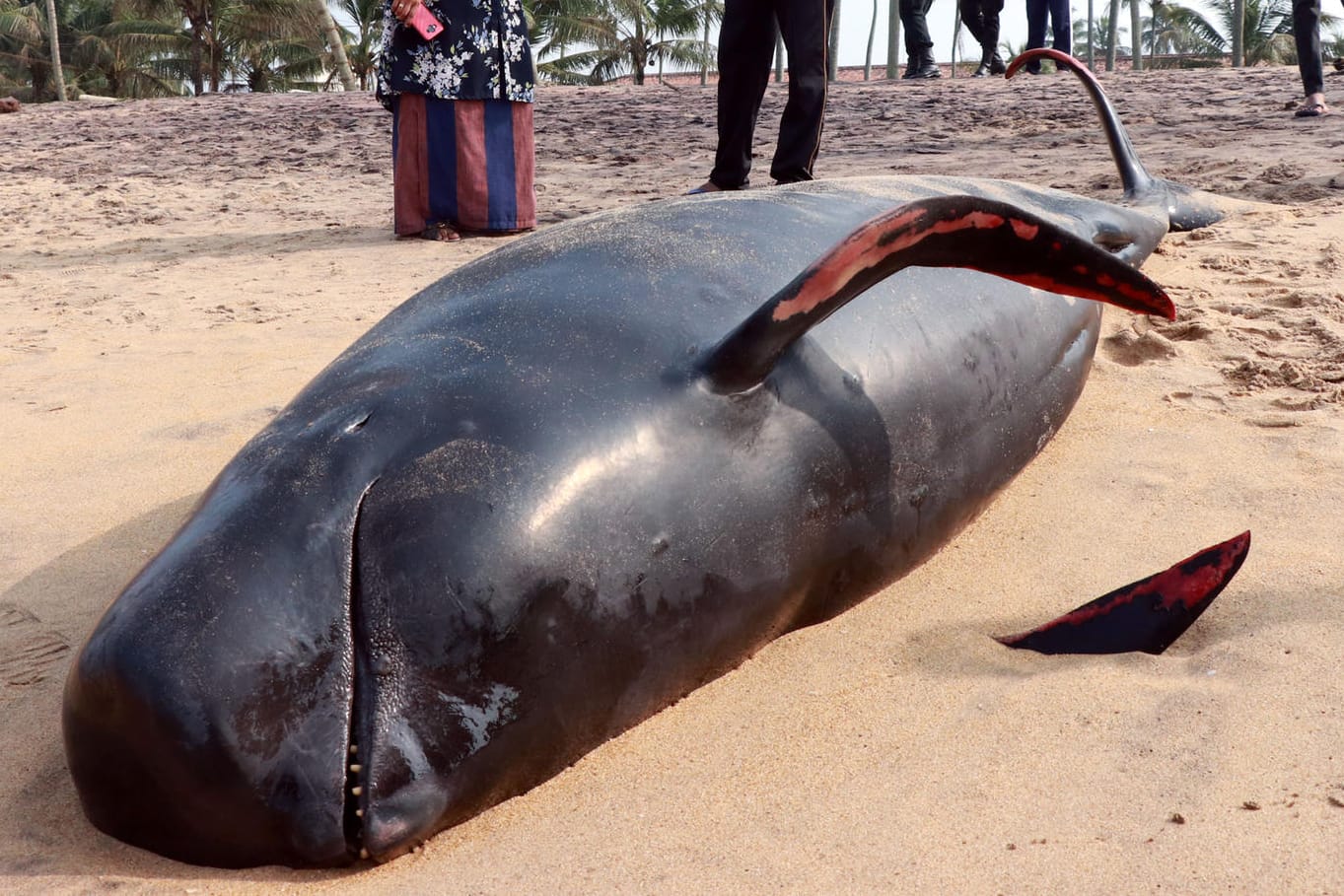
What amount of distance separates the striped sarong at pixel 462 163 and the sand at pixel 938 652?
1.90ft

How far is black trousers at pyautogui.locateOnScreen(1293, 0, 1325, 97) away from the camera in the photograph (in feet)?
22.5

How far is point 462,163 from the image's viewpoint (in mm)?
5883

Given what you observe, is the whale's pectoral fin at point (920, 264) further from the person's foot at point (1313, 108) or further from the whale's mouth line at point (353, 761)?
the person's foot at point (1313, 108)

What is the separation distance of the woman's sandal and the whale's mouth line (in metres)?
4.64

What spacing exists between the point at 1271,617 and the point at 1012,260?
0.70 m

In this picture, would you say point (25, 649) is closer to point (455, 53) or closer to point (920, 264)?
point (920, 264)

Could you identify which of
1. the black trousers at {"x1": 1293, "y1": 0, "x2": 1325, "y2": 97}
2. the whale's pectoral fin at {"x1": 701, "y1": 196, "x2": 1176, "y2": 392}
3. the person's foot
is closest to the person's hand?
the whale's pectoral fin at {"x1": 701, "y1": 196, "x2": 1176, "y2": 392}

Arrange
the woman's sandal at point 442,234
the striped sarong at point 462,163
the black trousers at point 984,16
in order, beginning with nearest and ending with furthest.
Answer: the striped sarong at point 462,163, the woman's sandal at point 442,234, the black trousers at point 984,16

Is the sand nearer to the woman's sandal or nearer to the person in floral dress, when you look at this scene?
the woman's sandal

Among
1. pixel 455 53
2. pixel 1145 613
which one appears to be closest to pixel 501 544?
pixel 1145 613

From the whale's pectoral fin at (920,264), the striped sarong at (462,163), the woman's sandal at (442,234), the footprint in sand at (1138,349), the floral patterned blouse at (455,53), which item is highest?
the floral patterned blouse at (455,53)

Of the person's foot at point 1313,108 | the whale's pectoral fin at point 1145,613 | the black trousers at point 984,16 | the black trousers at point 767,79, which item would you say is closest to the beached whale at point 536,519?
the whale's pectoral fin at point 1145,613

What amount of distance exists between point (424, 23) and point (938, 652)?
4.47 meters

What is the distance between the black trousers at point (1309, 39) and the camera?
685cm
